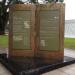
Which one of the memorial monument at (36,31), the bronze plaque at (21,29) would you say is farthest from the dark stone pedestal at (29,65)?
the bronze plaque at (21,29)

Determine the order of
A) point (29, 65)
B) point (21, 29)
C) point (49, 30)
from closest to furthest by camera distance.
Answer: point (29, 65) → point (49, 30) → point (21, 29)

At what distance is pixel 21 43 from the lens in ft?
22.9

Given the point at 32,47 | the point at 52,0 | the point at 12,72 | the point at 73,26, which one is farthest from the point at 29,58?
the point at 73,26

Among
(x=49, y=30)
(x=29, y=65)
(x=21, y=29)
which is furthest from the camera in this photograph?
(x=21, y=29)

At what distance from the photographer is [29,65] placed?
→ 5719 mm

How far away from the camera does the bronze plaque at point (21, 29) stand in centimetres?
692

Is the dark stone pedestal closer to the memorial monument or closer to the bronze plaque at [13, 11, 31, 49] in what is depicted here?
the memorial monument

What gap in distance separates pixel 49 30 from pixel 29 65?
163 cm

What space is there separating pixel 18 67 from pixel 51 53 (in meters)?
1.59

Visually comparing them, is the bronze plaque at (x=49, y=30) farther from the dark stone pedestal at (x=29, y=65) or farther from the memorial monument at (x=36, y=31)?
the dark stone pedestal at (x=29, y=65)

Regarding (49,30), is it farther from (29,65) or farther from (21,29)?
(29,65)

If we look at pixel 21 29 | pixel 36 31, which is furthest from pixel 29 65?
pixel 21 29

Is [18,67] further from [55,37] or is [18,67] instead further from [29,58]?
[55,37]

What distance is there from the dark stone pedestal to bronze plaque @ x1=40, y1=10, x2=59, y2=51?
0.59 m
